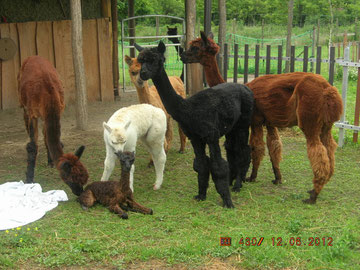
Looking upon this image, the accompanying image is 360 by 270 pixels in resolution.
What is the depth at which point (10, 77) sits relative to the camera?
10.3m

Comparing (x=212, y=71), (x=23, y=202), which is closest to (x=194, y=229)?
(x=23, y=202)

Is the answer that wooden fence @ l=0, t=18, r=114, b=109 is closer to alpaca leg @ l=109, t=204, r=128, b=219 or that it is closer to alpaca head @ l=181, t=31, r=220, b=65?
alpaca head @ l=181, t=31, r=220, b=65

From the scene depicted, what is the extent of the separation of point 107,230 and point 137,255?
68cm

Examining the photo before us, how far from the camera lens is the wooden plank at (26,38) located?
10250 millimetres

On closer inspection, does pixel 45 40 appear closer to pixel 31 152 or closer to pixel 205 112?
pixel 31 152

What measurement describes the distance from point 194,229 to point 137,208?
831 millimetres

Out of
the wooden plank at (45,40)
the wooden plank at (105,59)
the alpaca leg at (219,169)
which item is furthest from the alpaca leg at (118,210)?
the wooden plank at (105,59)

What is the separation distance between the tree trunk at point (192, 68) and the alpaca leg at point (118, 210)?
5.70 m

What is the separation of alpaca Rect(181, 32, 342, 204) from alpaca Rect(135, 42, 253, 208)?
11.3 inches

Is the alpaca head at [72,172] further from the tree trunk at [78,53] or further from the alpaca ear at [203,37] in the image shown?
the tree trunk at [78,53]

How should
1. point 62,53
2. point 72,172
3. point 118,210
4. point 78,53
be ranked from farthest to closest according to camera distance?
1. point 62,53
2. point 78,53
3. point 72,172
4. point 118,210

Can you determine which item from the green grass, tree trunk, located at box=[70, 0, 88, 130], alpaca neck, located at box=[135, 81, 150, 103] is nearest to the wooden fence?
tree trunk, located at box=[70, 0, 88, 130]

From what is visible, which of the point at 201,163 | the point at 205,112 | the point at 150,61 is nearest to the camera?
the point at 150,61

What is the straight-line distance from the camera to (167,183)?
6406 millimetres
